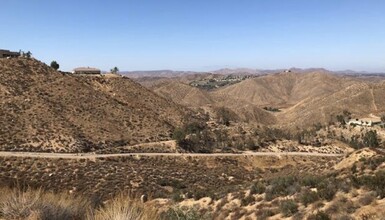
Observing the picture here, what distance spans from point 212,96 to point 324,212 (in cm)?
18196

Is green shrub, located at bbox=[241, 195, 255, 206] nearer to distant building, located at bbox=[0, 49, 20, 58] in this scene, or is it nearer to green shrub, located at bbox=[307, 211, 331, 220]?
green shrub, located at bbox=[307, 211, 331, 220]

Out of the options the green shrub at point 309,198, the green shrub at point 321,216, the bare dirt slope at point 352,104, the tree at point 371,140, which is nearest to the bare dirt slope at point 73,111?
the tree at point 371,140

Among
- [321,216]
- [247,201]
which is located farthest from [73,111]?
[321,216]

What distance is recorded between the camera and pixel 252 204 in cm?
2022

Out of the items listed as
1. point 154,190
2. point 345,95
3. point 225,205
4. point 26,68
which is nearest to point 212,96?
point 345,95

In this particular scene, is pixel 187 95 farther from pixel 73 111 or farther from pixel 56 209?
pixel 56 209

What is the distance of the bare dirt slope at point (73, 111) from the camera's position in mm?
59219

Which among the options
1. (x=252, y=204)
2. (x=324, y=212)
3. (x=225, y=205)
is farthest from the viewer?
(x=225, y=205)

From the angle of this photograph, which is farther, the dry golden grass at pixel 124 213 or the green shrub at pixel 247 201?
the green shrub at pixel 247 201

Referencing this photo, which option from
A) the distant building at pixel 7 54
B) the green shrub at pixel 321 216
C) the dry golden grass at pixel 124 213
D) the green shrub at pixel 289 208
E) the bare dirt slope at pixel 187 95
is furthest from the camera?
the bare dirt slope at pixel 187 95

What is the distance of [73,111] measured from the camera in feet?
232

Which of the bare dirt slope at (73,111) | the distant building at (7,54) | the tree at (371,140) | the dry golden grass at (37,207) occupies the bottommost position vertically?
the tree at (371,140)

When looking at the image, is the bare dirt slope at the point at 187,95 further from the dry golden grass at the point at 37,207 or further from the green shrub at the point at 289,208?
the dry golden grass at the point at 37,207

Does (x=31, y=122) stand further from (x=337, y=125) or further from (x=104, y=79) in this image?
(x=337, y=125)
